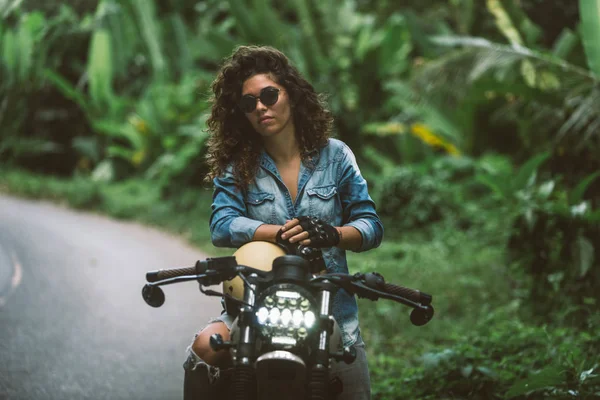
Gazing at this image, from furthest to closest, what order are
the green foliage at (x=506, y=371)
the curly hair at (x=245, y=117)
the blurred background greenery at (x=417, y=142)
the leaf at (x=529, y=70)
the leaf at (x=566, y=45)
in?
the leaf at (x=566, y=45) < the leaf at (x=529, y=70) < the blurred background greenery at (x=417, y=142) < the green foliage at (x=506, y=371) < the curly hair at (x=245, y=117)

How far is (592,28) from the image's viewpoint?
6.82m

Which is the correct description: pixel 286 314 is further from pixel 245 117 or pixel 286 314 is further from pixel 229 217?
pixel 245 117

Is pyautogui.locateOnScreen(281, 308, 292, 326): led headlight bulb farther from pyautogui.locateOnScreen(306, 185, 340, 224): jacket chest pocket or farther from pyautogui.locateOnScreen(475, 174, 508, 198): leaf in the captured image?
pyautogui.locateOnScreen(475, 174, 508, 198): leaf

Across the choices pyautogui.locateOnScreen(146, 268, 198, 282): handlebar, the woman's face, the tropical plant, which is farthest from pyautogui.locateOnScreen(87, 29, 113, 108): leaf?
pyautogui.locateOnScreen(146, 268, 198, 282): handlebar

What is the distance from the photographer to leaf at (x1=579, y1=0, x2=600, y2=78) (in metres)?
6.81

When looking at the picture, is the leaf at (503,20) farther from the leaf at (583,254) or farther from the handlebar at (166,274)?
the handlebar at (166,274)

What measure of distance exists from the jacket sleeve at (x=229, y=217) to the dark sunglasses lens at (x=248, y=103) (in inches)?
9.6

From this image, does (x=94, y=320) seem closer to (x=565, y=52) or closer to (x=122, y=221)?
(x=122, y=221)

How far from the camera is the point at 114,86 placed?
15.7 metres

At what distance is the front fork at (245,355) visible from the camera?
194cm

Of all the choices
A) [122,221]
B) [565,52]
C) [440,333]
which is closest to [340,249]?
[440,333]

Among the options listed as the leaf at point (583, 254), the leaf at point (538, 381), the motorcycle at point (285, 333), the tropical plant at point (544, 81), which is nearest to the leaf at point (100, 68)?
the tropical plant at point (544, 81)

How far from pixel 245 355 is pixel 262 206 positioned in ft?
Result: 2.54

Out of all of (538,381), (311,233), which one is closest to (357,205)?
(311,233)
